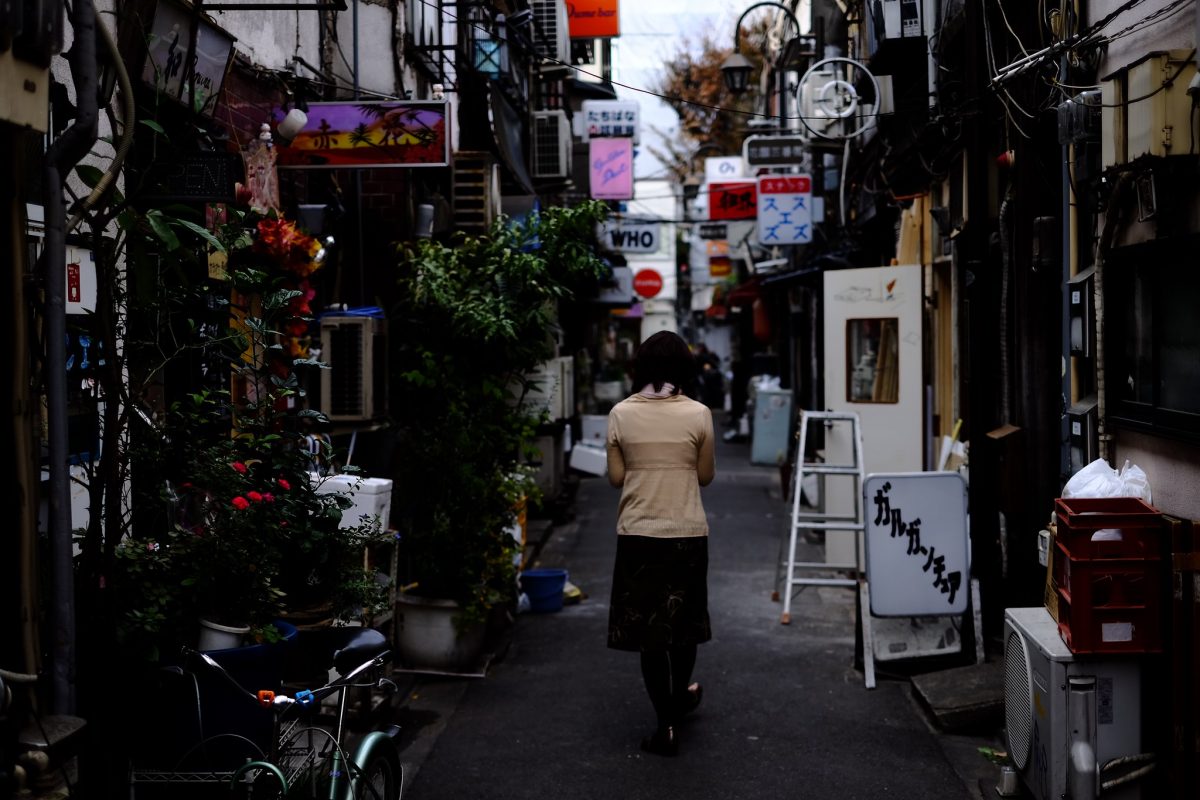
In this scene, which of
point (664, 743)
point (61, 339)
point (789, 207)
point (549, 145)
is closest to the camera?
point (61, 339)

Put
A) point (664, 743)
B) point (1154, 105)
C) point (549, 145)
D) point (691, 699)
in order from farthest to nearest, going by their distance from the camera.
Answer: point (549, 145) < point (691, 699) < point (664, 743) < point (1154, 105)

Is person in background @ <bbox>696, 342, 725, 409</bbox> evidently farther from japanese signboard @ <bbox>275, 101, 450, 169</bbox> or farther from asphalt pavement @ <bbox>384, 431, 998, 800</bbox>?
japanese signboard @ <bbox>275, 101, 450, 169</bbox>

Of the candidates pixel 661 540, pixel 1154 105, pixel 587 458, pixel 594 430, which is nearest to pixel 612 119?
pixel 594 430

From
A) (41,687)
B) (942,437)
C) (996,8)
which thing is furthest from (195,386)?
→ (942,437)

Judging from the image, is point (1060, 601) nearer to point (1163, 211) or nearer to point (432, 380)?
point (1163, 211)

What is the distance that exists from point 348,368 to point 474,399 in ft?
3.46

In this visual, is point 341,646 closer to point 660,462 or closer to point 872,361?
point 660,462

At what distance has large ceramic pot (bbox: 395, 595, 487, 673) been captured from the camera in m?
8.55

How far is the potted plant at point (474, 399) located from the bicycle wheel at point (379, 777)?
3175mm

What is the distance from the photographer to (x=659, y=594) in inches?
266

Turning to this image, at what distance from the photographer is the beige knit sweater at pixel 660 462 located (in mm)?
6773

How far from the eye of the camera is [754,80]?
33.6 m

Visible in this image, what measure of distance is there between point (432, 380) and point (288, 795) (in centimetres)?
463

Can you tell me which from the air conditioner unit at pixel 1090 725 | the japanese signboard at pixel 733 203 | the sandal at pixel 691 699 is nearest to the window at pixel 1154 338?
the air conditioner unit at pixel 1090 725
